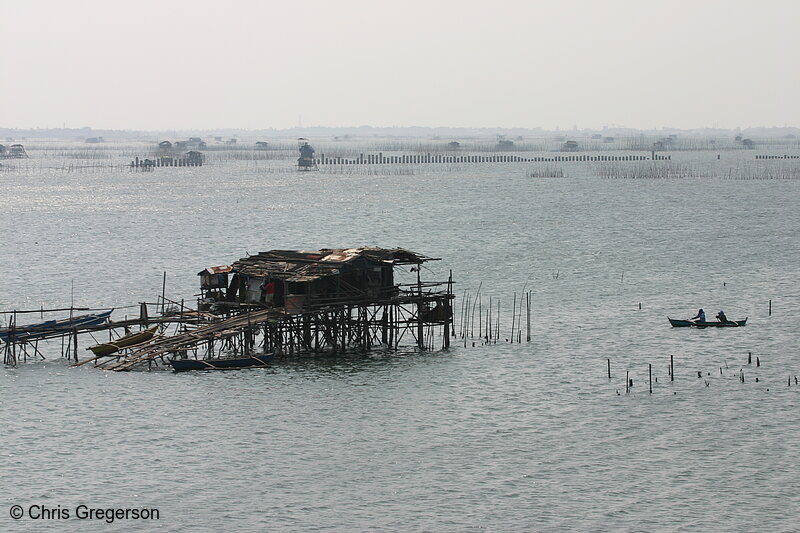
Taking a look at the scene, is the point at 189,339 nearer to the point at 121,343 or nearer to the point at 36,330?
the point at 121,343

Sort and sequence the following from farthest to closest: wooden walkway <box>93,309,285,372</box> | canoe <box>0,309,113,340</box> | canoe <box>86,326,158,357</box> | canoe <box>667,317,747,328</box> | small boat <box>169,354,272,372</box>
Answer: canoe <box>667,317,747,328</box> → canoe <box>86,326,158,357</box> → canoe <box>0,309,113,340</box> → small boat <box>169,354,272,372</box> → wooden walkway <box>93,309,285,372</box>

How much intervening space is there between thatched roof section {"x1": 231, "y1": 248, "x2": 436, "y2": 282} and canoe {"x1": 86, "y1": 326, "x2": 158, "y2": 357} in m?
5.60

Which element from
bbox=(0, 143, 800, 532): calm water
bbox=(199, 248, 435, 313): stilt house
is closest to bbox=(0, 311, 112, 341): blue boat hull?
bbox=(0, 143, 800, 532): calm water

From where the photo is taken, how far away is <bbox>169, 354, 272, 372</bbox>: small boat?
53.4 m

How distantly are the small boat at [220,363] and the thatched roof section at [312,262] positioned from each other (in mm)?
4167

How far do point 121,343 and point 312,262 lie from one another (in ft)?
33.8

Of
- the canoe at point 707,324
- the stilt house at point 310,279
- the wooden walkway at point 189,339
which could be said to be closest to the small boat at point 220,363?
the wooden walkway at point 189,339

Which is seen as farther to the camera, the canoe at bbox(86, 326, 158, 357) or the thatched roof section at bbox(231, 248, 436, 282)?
the thatched roof section at bbox(231, 248, 436, 282)

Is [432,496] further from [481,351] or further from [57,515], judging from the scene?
[481,351]

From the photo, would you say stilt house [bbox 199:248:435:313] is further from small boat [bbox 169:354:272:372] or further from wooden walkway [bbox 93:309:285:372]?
small boat [bbox 169:354:272:372]

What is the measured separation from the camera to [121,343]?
5609cm

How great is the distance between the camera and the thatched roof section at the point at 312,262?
184ft

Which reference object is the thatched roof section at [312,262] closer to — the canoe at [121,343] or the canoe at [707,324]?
the canoe at [121,343]

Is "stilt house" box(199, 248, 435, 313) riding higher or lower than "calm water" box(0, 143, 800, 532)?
higher
